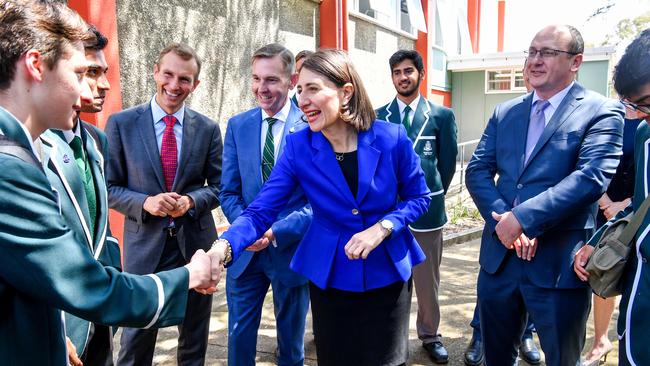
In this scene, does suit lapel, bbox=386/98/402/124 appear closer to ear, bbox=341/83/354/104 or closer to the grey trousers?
the grey trousers

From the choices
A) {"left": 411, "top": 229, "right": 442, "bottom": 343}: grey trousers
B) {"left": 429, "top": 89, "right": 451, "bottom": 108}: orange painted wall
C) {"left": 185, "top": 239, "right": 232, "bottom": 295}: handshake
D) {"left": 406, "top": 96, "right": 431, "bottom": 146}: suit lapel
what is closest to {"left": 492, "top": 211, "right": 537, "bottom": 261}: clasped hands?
{"left": 185, "top": 239, "right": 232, "bottom": 295}: handshake

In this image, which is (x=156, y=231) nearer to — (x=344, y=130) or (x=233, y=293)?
(x=233, y=293)

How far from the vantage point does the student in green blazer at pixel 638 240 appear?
6.73 feet

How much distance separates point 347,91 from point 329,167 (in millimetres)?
408

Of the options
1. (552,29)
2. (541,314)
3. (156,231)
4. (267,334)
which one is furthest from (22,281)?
(267,334)

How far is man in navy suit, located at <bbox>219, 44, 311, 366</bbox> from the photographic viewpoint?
10.7 ft

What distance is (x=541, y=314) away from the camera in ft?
9.45

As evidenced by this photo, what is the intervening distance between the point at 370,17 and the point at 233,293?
30.3 ft

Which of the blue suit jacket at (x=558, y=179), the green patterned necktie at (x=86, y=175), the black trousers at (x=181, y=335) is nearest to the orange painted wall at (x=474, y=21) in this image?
the blue suit jacket at (x=558, y=179)

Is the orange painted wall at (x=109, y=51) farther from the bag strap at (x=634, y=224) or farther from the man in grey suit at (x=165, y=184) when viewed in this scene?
the bag strap at (x=634, y=224)

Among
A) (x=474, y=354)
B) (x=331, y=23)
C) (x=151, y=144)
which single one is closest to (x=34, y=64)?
(x=151, y=144)

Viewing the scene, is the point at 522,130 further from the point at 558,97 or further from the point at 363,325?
the point at 363,325

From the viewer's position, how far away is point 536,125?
10.0 feet

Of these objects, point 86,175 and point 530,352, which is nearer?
point 86,175
